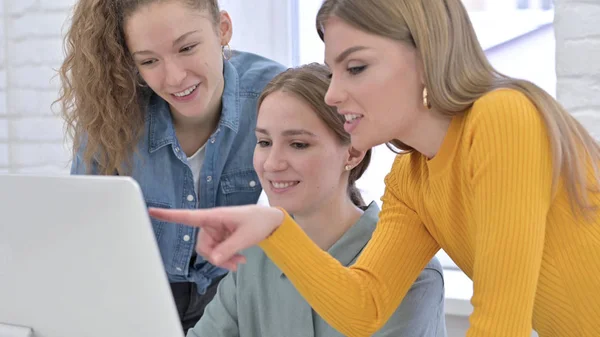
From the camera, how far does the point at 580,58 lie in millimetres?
1748

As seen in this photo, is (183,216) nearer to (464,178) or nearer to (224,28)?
(464,178)

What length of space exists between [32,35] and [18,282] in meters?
1.87

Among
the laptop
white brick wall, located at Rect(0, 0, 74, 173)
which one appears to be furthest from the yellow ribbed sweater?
white brick wall, located at Rect(0, 0, 74, 173)

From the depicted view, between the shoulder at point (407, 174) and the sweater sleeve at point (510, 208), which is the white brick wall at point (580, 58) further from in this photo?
the sweater sleeve at point (510, 208)

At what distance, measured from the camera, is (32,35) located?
2.47m

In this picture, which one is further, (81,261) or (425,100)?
(425,100)

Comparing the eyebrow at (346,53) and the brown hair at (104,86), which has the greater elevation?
the eyebrow at (346,53)

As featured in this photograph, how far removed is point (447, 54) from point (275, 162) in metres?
0.49

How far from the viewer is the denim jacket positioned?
5.72 ft

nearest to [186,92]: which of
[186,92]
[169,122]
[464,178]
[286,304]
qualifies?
[186,92]

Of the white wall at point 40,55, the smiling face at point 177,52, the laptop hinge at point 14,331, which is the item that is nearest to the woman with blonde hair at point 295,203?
the smiling face at point 177,52

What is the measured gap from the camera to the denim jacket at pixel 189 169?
68.6 inches

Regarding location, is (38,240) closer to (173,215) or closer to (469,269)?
(173,215)

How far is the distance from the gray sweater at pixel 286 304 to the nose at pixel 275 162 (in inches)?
6.8
